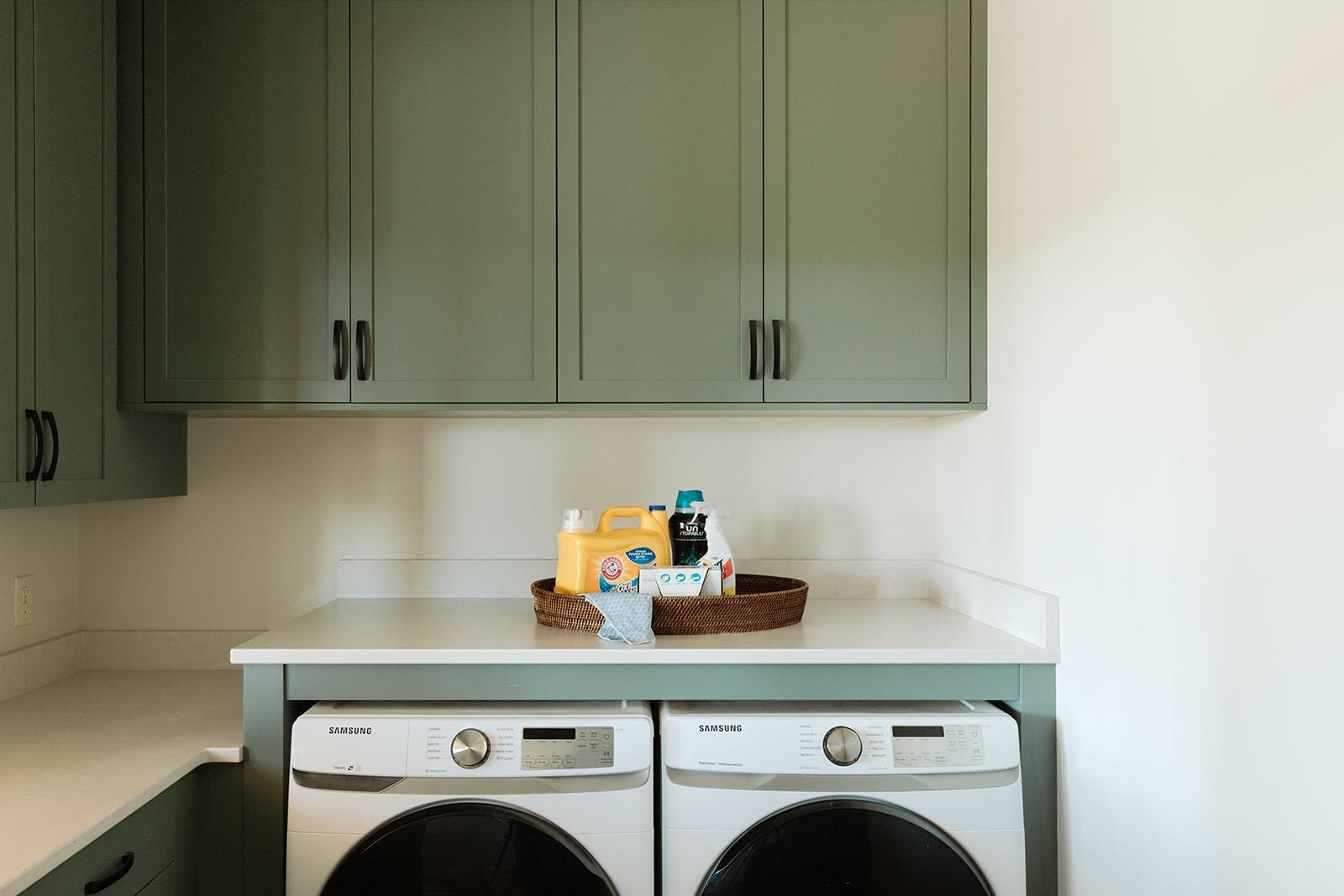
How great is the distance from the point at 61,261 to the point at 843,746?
1.72m

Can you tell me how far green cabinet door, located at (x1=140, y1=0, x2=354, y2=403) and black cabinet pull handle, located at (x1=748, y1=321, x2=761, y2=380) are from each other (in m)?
0.88

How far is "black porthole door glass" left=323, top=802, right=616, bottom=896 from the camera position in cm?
150

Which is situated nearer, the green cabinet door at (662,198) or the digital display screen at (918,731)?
the digital display screen at (918,731)

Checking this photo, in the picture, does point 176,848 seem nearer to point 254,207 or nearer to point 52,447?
point 52,447

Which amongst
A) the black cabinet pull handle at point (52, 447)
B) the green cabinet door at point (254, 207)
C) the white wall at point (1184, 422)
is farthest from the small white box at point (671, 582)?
the black cabinet pull handle at point (52, 447)

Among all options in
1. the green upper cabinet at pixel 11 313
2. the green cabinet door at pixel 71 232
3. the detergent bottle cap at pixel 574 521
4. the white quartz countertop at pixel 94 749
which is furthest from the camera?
the detergent bottle cap at pixel 574 521

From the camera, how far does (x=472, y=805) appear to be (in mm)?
1529

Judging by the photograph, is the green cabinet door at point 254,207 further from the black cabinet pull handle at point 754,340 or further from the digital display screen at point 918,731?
the digital display screen at point 918,731

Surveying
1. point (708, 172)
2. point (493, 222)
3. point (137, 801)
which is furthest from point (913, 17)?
point (137, 801)

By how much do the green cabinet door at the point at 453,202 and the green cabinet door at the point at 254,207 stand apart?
55 mm

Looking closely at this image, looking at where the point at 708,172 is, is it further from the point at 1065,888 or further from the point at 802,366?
the point at 1065,888

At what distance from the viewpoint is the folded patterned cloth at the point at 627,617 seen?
1.68 metres

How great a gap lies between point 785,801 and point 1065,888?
0.56 metres

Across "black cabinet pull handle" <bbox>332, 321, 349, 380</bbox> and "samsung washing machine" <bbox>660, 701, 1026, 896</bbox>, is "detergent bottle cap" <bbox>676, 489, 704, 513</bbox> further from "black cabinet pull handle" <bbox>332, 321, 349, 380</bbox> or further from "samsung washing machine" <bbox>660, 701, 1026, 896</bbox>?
"black cabinet pull handle" <bbox>332, 321, 349, 380</bbox>
